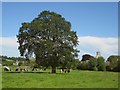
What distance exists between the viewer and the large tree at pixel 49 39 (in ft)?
143

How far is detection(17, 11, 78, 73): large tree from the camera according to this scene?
43.4 m

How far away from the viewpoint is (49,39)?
4397 cm

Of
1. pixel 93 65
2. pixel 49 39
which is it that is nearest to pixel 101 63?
pixel 93 65

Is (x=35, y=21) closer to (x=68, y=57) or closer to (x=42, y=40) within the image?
(x=42, y=40)

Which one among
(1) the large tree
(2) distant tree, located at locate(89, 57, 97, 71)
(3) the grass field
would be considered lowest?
(3) the grass field

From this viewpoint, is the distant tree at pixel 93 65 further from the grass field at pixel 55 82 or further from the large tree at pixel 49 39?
the grass field at pixel 55 82

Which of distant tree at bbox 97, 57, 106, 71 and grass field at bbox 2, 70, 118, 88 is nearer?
grass field at bbox 2, 70, 118, 88

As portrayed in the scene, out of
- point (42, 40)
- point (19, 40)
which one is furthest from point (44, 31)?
point (19, 40)


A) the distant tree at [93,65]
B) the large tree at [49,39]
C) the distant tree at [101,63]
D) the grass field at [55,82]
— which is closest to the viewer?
the grass field at [55,82]

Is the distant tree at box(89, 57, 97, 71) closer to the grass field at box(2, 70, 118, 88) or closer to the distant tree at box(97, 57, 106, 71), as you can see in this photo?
the distant tree at box(97, 57, 106, 71)

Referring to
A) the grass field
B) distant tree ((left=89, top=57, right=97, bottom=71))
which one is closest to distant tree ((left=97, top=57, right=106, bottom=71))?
distant tree ((left=89, top=57, right=97, bottom=71))

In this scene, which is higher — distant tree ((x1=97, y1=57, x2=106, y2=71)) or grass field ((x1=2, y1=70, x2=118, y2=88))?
distant tree ((x1=97, y1=57, x2=106, y2=71))

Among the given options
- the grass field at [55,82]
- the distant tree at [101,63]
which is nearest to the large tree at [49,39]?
the grass field at [55,82]

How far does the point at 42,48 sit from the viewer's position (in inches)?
1689
